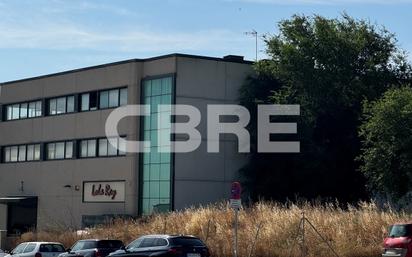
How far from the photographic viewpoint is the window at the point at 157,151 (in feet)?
160

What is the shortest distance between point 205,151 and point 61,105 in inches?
516

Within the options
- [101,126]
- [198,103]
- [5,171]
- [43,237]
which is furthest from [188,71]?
[5,171]

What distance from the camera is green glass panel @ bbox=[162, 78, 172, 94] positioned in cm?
4906

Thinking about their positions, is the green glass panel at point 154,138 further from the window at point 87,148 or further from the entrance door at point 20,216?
the entrance door at point 20,216

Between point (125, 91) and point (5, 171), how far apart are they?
15.2 m

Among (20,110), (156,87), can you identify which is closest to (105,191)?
(156,87)

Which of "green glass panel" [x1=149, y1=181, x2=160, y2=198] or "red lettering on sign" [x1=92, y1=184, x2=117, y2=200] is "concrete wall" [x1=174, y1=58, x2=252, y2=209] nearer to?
"green glass panel" [x1=149, y1=181, x2=160, y2=198]

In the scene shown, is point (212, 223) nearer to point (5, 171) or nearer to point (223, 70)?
point (223, 70)

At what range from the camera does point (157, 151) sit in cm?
4941

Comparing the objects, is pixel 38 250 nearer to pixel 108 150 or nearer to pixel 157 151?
pixel 157 151

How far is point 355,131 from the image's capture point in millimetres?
48312

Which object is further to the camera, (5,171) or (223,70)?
(5,171)

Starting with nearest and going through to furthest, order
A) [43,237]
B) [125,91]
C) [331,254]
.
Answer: [331,254] → [43,237] → [125,91]

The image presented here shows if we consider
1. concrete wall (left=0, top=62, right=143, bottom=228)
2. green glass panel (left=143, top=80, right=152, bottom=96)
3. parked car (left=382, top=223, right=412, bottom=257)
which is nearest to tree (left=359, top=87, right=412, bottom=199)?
parked car (left=382, top=223, right=412, bottom=257)
